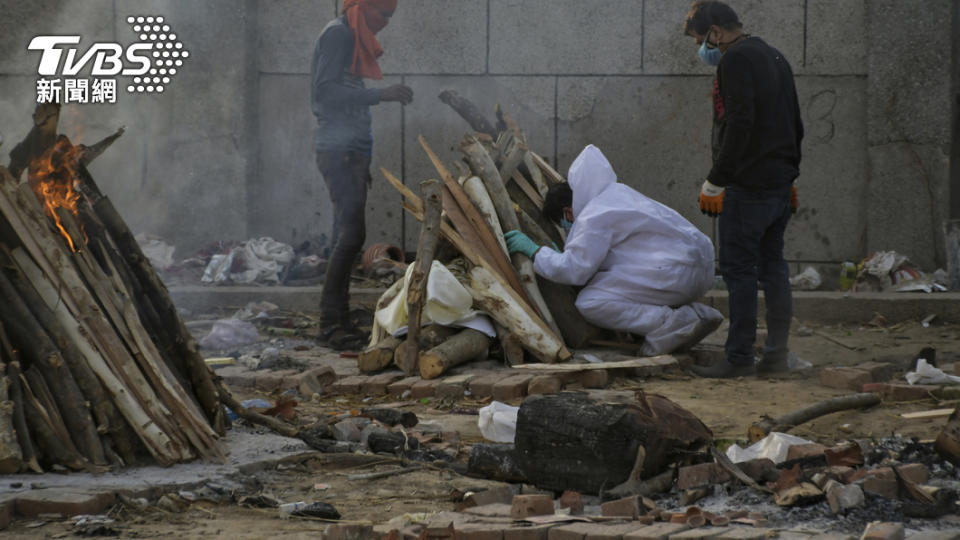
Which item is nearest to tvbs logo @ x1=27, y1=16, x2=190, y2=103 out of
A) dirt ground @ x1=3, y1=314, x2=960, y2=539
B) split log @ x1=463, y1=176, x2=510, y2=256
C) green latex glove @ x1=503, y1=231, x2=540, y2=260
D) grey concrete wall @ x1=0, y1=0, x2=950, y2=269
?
grey concrete wall @ x1=0, y1=0, x2=950, y2=269

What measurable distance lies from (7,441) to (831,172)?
8.49m

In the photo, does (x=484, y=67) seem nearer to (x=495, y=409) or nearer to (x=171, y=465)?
(x=495, y=409)

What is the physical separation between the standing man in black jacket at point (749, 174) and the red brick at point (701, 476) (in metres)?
2.72

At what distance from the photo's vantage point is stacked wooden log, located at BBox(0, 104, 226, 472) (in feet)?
13.5

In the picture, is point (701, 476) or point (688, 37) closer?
point (701, 476)

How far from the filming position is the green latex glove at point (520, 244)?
6.99m

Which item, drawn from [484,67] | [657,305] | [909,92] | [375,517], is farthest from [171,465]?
[909,92]

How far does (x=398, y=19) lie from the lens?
1087 cm

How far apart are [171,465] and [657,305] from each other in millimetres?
3653

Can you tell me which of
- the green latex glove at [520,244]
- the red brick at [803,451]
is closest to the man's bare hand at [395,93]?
the green latex glove at [520,244]

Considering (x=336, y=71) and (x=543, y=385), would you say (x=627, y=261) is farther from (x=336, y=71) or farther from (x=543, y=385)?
(x=336, y=71)

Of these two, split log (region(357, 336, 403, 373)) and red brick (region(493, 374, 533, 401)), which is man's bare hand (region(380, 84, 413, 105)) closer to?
split log (region(357, 336, 403, 373))

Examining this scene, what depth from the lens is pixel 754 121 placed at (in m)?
6.39

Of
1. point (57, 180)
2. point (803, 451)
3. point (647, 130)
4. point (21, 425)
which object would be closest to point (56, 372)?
point (21, 425)
